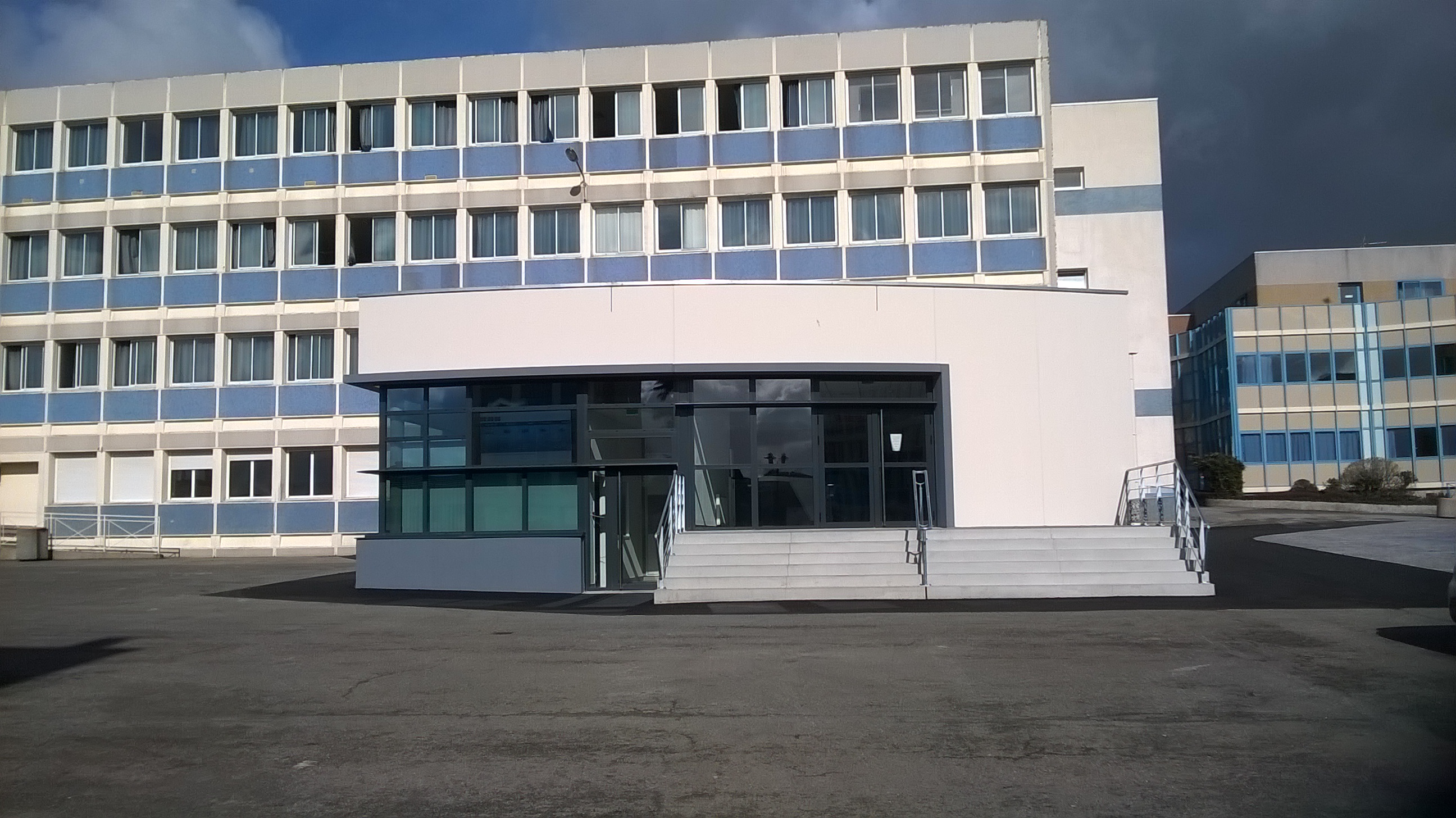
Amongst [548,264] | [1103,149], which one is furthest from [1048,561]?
[1103,149]

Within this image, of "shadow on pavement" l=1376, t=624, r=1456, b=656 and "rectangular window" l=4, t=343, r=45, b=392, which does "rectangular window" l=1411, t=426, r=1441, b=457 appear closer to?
"shadow on pavement" l=1376, t=624, r=1456, b=656

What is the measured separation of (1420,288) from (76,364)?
61129 millimetres

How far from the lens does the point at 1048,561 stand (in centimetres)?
1786

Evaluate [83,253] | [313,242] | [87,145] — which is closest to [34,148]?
[87,145]

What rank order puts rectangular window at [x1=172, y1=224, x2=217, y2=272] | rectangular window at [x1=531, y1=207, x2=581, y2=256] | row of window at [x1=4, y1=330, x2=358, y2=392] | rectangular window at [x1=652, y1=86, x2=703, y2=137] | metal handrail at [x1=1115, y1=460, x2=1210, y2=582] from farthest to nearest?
rectangular window at [x1=172, y1=224, x2=217, y2=272]
row of window at [x1=4, y1=330, x2=358, y2=392]
rectangular window at [x1=531, y1=207, x2=581, y2=256]
rectangular window at [x1=652, y1=86, x2=703, y2=137]
metal handrail at [x1=1115, y1=460, x2=1210, y2=582]

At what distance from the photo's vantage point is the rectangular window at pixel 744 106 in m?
35.3

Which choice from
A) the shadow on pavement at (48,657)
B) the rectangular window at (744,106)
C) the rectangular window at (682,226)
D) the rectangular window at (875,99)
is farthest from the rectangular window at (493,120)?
the shadow on pavement at (48,657)

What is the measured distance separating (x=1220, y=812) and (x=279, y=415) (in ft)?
112

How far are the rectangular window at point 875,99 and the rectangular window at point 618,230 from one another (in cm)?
694

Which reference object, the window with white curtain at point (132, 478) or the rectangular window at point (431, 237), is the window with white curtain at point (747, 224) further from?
the window with white curtain at point (132, 478)

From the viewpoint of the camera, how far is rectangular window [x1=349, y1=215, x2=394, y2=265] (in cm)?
3644

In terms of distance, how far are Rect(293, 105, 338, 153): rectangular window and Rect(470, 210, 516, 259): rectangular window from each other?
212 inches

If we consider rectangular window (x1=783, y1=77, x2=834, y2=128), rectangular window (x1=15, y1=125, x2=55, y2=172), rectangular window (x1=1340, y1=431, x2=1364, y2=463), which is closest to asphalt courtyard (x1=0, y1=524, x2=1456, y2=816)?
rectangular window (x1=783, y1=77, x2=834, y2=128)

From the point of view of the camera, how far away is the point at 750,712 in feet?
29.1
